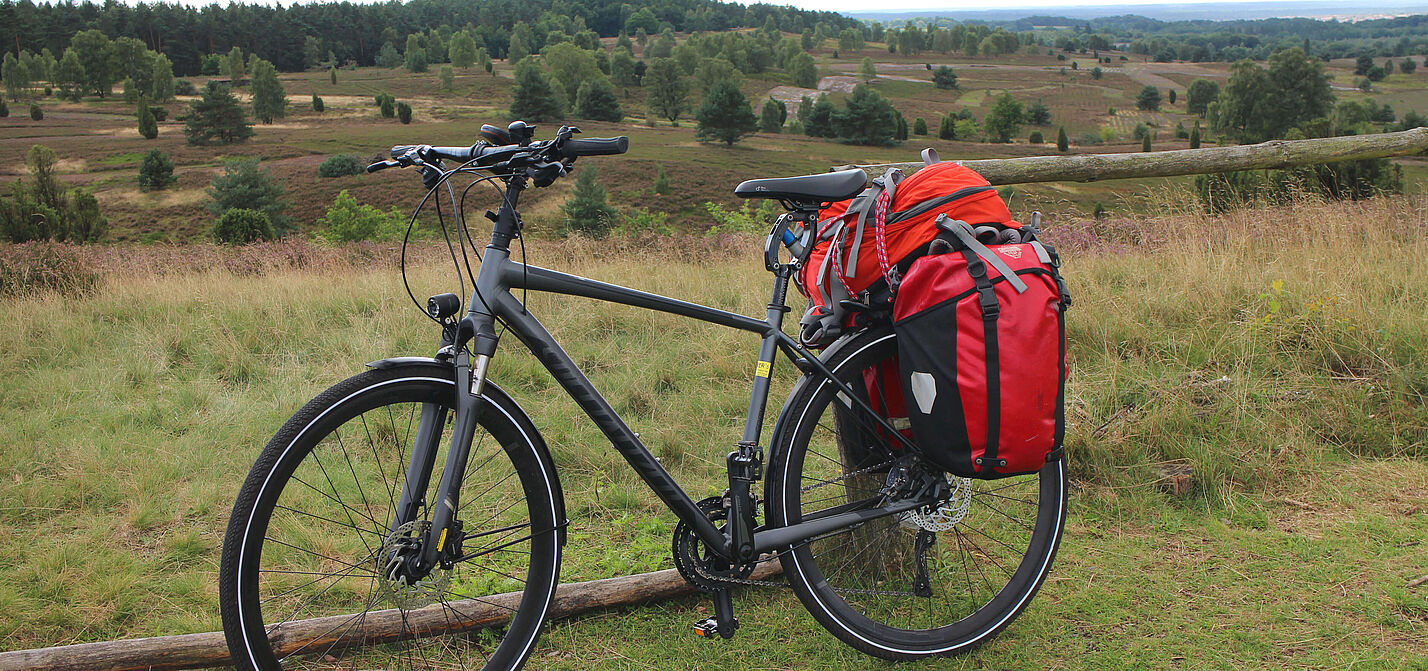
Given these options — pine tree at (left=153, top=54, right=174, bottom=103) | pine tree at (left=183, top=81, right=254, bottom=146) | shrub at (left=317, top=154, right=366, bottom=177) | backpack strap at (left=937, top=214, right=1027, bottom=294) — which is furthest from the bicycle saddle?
pine tree at (left=153, top=54, right=174, bottom=103)

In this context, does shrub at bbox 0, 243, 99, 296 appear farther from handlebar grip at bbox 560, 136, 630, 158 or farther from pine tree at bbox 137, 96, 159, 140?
pine tree at bbox 137, 96, 159, 140

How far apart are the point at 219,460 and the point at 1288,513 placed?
181 inches

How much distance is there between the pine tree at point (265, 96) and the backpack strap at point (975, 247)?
9770cm

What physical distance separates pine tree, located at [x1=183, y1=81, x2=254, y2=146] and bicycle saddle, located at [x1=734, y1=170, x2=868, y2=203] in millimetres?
82149

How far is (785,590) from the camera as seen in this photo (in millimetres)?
2879

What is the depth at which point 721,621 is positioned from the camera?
242 centimetres

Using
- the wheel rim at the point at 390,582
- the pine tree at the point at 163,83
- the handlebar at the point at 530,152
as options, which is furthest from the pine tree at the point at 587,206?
the pine tree at the point at 163,83

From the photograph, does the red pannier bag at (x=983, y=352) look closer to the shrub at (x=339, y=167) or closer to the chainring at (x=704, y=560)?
the chainring at (x=704, y=560)

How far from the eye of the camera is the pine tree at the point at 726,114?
78000mm

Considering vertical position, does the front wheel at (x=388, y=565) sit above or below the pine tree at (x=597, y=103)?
below

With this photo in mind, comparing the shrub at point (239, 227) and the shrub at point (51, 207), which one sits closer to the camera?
the shrub at point (51, 207)

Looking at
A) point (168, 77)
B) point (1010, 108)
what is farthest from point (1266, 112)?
point (168, 77)

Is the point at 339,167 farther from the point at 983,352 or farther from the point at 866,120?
the point at 983,352

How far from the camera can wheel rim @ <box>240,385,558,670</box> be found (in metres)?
2.05
